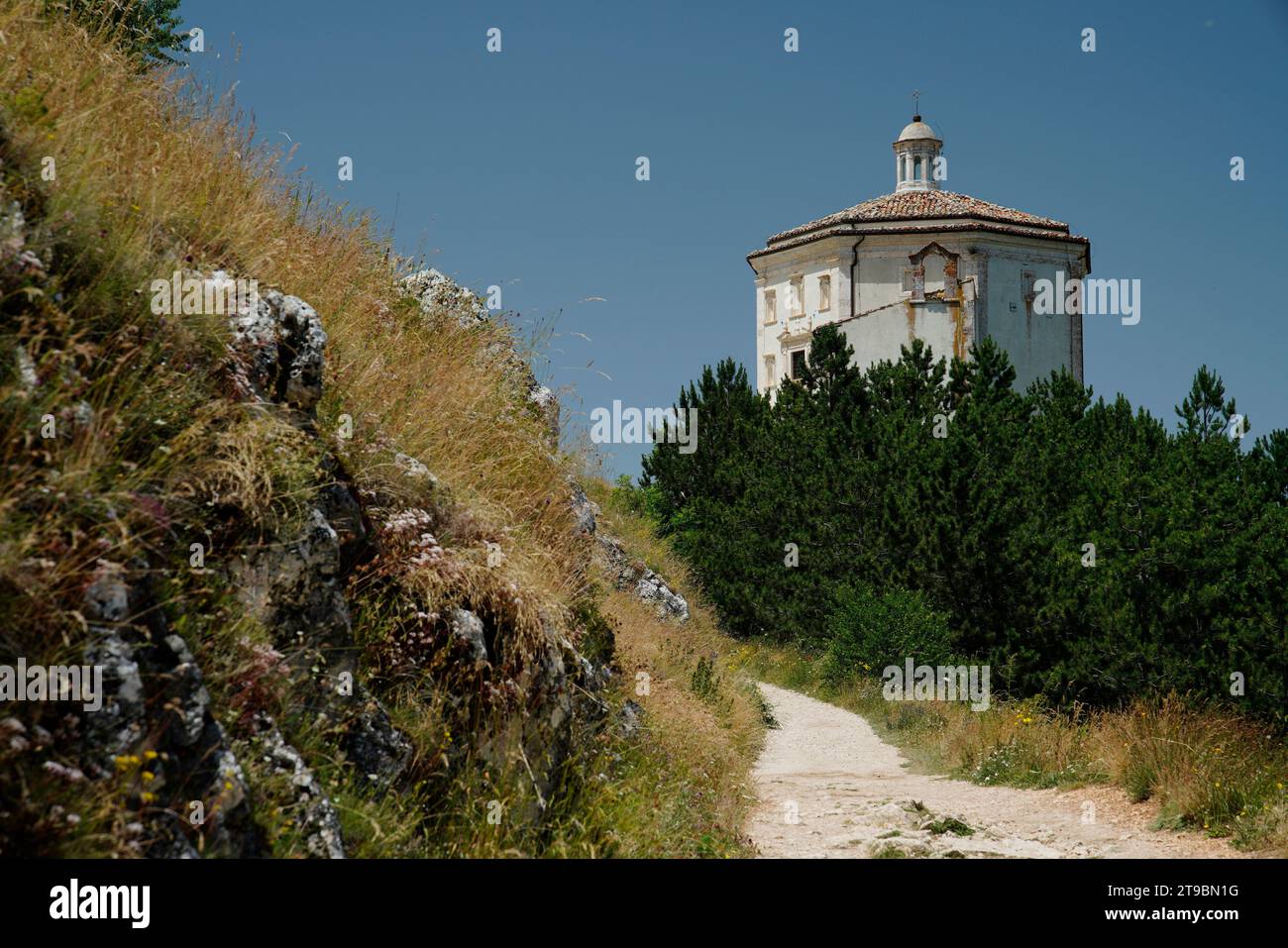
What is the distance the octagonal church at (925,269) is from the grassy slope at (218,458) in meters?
36.6

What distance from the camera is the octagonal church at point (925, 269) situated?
4666 centimetres

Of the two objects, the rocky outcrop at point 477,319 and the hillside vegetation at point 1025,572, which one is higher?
the rocky outcrop at point 477,319

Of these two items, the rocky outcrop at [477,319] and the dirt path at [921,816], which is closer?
the dirt path at [921,816]

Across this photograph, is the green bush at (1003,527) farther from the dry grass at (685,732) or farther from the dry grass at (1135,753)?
the dry grass at (685,732)

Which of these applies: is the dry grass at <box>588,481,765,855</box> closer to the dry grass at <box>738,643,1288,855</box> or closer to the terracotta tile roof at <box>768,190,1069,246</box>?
the dry grass at <box>738,643,1288,855</box>

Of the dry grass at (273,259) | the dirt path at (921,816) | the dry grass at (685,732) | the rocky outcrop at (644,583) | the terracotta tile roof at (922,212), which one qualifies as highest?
the terracotta tile roof at (922,212)

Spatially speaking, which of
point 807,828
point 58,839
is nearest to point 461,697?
point 58,839

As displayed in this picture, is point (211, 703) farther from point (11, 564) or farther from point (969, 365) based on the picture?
point (969, 365)

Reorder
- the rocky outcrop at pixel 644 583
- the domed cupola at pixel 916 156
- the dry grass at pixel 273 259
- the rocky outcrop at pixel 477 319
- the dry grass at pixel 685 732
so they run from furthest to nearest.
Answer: the domed cupola at pixel 916 156 → the rocky outcrop at pixel 644 583 → the rocky outcrop at pixel 477 319 → the dry grass at pixel 685 732 → the dry grass at pixel 273 259

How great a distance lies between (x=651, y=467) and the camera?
35250mm

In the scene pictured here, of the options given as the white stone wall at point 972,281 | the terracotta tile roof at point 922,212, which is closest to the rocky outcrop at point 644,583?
the white stone wall at point 972,281

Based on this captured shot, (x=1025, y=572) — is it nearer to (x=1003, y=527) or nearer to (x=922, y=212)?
(x=1003, y=527)

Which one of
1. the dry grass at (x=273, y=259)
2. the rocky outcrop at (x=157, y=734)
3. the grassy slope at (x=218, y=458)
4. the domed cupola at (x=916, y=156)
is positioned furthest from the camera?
the domed cupola at (x=916, y=156)
